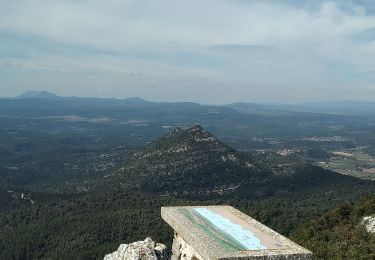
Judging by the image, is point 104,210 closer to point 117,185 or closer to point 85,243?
point 85,243

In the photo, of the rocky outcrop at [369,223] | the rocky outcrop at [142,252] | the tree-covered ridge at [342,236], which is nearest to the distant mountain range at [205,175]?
the tree-covered ridge at [342,236]

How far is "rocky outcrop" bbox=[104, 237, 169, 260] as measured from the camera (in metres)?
14.1

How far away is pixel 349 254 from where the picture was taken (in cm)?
3088

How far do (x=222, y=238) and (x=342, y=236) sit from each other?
3061cm

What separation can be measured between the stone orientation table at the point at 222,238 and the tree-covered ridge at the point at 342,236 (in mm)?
15121

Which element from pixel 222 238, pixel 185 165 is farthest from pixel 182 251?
pixel 185 165

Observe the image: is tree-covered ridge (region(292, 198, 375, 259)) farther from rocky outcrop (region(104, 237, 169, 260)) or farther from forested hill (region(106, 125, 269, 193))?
forested hill (region(106, 125, 269, 193))

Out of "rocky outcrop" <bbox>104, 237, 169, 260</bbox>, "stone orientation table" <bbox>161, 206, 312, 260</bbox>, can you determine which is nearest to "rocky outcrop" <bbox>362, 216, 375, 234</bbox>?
"stone orientation table" <bbox>161, 206, 312, 260</bbox>

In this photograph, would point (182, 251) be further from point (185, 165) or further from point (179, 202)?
point (185, 165)

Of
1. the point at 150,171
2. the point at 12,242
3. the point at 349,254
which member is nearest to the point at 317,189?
the point at 150,171

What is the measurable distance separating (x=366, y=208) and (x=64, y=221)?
65201 millimetres

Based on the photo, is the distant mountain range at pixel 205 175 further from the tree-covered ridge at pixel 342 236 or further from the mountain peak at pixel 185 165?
the tree-covered ridge at pixel 342 236

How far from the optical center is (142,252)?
14258 mm

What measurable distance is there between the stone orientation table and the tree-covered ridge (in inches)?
595
